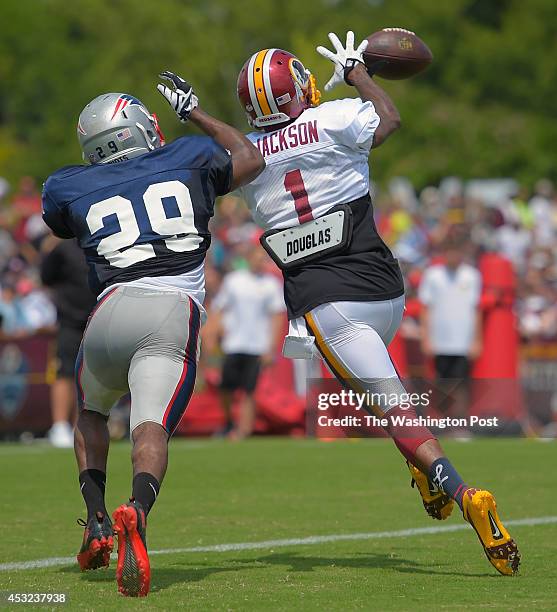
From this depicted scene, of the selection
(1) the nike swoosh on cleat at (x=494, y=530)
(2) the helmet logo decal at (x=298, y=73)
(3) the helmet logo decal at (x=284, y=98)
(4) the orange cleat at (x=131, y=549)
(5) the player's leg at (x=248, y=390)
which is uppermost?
(2) the helmet logo decal at (x=298, y=73)

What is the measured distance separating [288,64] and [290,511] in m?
2.78

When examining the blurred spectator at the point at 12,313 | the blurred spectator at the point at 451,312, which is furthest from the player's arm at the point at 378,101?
the blurred spectator at the point at 12,313

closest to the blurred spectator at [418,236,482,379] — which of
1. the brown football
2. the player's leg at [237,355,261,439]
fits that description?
the player's leg at [237,355,261,439]

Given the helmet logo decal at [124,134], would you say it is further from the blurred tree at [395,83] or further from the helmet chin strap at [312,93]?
the blurred tree at [395,83]

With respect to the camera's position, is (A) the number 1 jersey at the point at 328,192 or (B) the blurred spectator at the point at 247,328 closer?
(A) the number 1 jersey at the point at 328,192

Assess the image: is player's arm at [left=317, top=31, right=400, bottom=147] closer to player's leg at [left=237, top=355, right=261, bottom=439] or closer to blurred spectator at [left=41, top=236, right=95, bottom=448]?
blurred spectator at [left=41, top=236, right=95, bottom=448]

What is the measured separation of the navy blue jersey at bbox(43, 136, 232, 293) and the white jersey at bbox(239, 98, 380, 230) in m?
0.43

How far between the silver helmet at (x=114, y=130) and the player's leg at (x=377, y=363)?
1.02 metres

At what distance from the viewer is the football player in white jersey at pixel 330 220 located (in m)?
5.76

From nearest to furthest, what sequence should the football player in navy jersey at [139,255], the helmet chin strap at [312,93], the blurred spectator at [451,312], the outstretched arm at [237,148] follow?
the football player in navy jersey at [139,255]
the outstretched arm at [237,148]
the helmet chin strap at [312,93]
the blurred spectator at [451,312]

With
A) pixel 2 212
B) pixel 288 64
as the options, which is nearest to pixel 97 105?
pixel 288 64

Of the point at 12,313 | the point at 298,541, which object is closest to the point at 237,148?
the point at 298,541

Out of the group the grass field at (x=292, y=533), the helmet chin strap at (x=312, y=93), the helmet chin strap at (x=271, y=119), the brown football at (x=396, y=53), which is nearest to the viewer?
the grass field at (x=292, y=533)

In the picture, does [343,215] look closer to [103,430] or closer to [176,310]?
[176,310]
